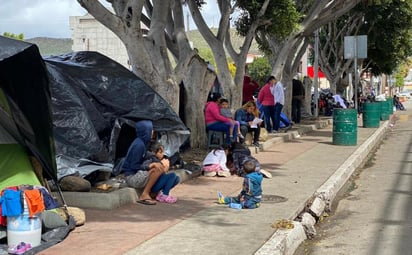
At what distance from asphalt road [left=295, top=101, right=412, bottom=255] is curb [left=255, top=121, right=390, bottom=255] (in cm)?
13

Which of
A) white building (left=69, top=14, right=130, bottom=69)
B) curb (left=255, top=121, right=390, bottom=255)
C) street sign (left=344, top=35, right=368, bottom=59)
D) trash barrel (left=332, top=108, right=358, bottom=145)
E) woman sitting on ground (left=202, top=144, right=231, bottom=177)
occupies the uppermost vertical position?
white building (left=69, top=14, right=130, bottom=69)

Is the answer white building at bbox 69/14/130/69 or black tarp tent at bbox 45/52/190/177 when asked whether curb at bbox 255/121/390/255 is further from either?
white building at bbox 69/14/130/69

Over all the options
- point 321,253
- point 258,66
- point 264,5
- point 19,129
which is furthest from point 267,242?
point 258,66

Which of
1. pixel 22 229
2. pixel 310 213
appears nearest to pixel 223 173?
pixel 310 213

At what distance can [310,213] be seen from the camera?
24.6 ft

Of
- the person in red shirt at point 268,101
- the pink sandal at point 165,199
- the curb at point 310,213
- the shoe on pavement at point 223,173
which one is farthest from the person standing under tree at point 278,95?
the pink sandal at point 165,199

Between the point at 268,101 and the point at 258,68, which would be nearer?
the point at 268,101

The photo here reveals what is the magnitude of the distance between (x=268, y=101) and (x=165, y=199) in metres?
8.61

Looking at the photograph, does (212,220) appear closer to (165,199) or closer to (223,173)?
(165,199)

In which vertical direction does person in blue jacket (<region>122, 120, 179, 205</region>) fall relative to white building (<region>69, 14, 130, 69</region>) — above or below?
below

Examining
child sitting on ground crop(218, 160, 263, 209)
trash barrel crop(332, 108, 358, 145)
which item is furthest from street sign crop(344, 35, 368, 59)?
child sitting on ground crop(218, 160, 263, 209)

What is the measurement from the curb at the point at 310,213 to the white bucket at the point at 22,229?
2.17 meters

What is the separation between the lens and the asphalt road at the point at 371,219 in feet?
20.1

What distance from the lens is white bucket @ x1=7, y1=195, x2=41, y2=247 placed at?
206 inches
